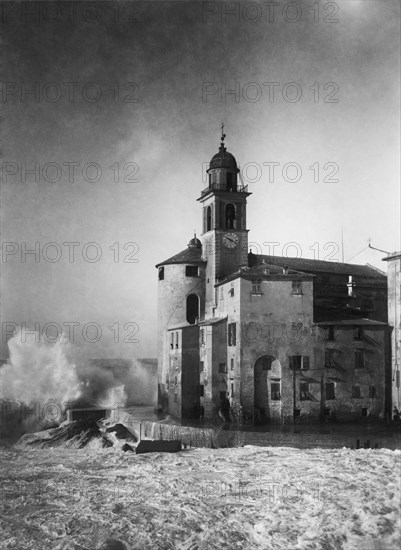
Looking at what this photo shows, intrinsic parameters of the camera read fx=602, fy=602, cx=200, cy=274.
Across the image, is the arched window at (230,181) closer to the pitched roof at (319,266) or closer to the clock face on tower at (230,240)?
the clock face on tower at (230,240)

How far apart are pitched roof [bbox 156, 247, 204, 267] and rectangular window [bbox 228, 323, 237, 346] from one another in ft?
18.8

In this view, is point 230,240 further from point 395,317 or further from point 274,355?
point 395,317

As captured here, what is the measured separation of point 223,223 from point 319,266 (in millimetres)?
6279

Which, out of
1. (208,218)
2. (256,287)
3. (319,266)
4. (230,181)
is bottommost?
(256,287)

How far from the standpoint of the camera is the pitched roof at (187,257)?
34.1m

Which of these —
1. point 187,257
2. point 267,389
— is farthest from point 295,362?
point 187,257

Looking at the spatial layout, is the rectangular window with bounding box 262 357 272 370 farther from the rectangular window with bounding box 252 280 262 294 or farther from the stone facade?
the stone facade

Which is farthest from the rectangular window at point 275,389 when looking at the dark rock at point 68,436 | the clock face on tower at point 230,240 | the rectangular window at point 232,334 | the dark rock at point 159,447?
the clock face on tower at point 230,240

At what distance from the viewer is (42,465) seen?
24844mm

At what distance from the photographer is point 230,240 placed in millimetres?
33594

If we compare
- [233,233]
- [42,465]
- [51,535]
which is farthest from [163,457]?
[233,233]

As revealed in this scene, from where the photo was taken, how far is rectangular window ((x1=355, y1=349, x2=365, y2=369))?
2888cm

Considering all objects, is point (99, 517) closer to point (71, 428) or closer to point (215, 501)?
point (215, 501)

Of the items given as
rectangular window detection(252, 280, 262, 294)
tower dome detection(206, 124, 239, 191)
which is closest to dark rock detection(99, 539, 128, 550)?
rectangular window detection(252, 280, 262, 294)
